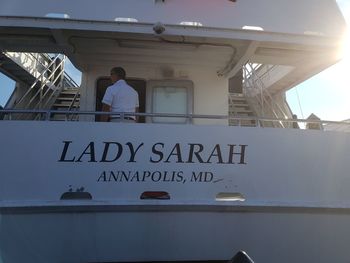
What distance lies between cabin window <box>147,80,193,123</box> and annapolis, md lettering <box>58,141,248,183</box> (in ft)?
5.25

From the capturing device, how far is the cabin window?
6613 millimetres

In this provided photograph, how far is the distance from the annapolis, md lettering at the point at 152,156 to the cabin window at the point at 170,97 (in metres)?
1.60

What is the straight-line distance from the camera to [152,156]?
4.93 meters

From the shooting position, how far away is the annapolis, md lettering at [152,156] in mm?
4867

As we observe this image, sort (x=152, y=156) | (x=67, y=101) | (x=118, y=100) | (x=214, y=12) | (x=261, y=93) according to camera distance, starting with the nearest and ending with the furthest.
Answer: (x=152, y=156)
(x=118, y=100)
(x=214, y=12)
(x=261, y=93)
(x=67, y=101)

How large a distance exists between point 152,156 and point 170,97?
195cm

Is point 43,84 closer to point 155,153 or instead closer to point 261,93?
point 261,93

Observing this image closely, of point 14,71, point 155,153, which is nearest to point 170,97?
point 155,153

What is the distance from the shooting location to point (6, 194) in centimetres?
479

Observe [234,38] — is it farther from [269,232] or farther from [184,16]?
[269,232]

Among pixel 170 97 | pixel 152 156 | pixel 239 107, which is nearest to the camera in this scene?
pixel 152 156

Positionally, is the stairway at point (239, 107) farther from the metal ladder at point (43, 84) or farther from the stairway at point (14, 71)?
the stairway at point (14, 71)

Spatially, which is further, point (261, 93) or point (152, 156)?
point (261, 93)

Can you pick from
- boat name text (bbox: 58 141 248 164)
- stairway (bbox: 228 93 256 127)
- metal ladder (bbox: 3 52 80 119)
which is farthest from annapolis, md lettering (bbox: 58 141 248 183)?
stairway (bbox: 228 93 256 127)
